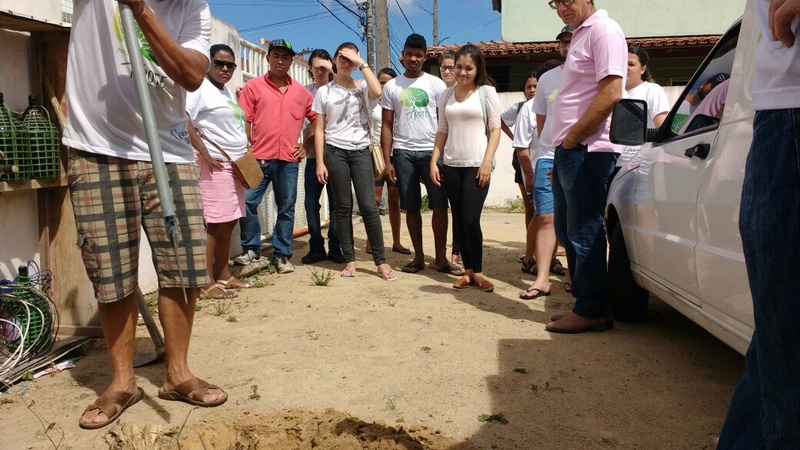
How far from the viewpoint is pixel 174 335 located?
2924 millimetres

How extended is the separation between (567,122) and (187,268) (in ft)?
8.11

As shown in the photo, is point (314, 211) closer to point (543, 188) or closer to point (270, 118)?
point (270, 118)

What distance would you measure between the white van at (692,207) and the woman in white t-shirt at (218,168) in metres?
2.98

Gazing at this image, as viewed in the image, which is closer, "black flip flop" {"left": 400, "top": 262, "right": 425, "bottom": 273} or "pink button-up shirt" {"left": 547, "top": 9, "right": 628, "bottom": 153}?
"pink button-up shirt" {"left": 547, "top": 9, "right": 628, "bottom": 153}

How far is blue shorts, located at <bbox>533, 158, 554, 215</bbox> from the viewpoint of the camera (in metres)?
5.30

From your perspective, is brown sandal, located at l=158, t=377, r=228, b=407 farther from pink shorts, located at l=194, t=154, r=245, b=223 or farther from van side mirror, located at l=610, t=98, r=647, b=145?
van side mirror, located at l=610, t=98, r=647, b=145

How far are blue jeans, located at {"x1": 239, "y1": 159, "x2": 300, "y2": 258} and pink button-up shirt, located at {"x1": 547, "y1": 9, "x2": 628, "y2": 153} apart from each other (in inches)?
115

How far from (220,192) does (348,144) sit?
126cm

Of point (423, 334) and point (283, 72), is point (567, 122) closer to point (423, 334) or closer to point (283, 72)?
point (423, 334)

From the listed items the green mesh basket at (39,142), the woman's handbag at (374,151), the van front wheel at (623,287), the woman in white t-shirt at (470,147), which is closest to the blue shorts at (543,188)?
the woman in white t-shirt at (470,147)

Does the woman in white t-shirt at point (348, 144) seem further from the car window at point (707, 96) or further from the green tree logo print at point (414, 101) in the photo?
the car window at point (707, 96)

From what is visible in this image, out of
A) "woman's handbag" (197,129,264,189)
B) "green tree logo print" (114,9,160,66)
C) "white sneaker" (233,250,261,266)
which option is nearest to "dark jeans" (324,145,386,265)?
A: "woman's handbag" (197,129,264,189)

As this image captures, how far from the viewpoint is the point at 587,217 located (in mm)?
3971

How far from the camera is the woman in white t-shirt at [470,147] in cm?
521
